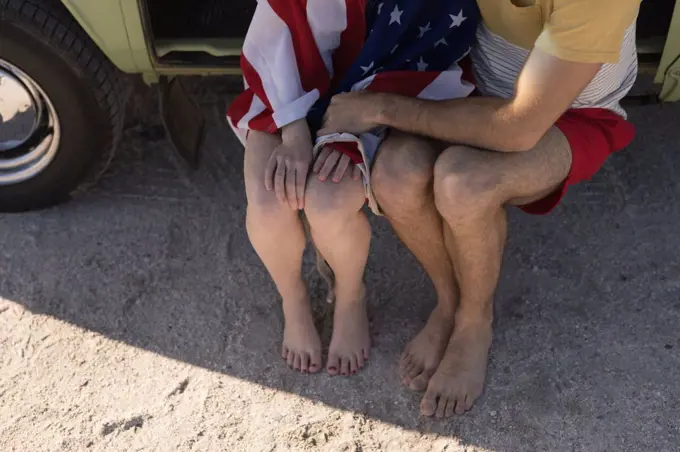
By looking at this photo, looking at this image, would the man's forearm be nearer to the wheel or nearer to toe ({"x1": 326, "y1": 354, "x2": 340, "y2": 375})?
toe ({"x1": 326, "y1": 354, "x2": 340, "y2": 375})

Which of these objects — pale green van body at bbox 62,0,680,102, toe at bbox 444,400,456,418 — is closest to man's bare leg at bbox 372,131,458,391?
toe at bbox 444,400,456,418

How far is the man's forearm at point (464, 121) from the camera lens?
200cm

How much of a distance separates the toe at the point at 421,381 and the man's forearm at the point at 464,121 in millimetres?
702

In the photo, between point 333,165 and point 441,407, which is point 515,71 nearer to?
point 333,165

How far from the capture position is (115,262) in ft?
9.27

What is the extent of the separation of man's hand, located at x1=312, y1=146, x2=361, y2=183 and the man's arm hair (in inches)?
5.4

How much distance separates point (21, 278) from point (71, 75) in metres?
0.70

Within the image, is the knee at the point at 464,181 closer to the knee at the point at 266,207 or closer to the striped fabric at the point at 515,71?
the striped fabric at the point at 515,71

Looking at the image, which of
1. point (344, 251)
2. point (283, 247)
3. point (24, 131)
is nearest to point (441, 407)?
point (344, 251)

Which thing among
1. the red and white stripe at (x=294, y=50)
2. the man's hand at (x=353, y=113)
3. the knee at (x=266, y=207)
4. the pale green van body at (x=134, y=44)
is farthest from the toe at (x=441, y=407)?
the pale green van body at (x=134, y=44)

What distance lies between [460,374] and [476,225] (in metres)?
0.46

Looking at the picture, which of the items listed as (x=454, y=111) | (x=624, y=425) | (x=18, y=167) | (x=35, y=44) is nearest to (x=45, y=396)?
(x=18, y=167)

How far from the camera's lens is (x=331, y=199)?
7.09 feet

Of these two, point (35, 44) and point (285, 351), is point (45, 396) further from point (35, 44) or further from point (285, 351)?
point (35, 44)
